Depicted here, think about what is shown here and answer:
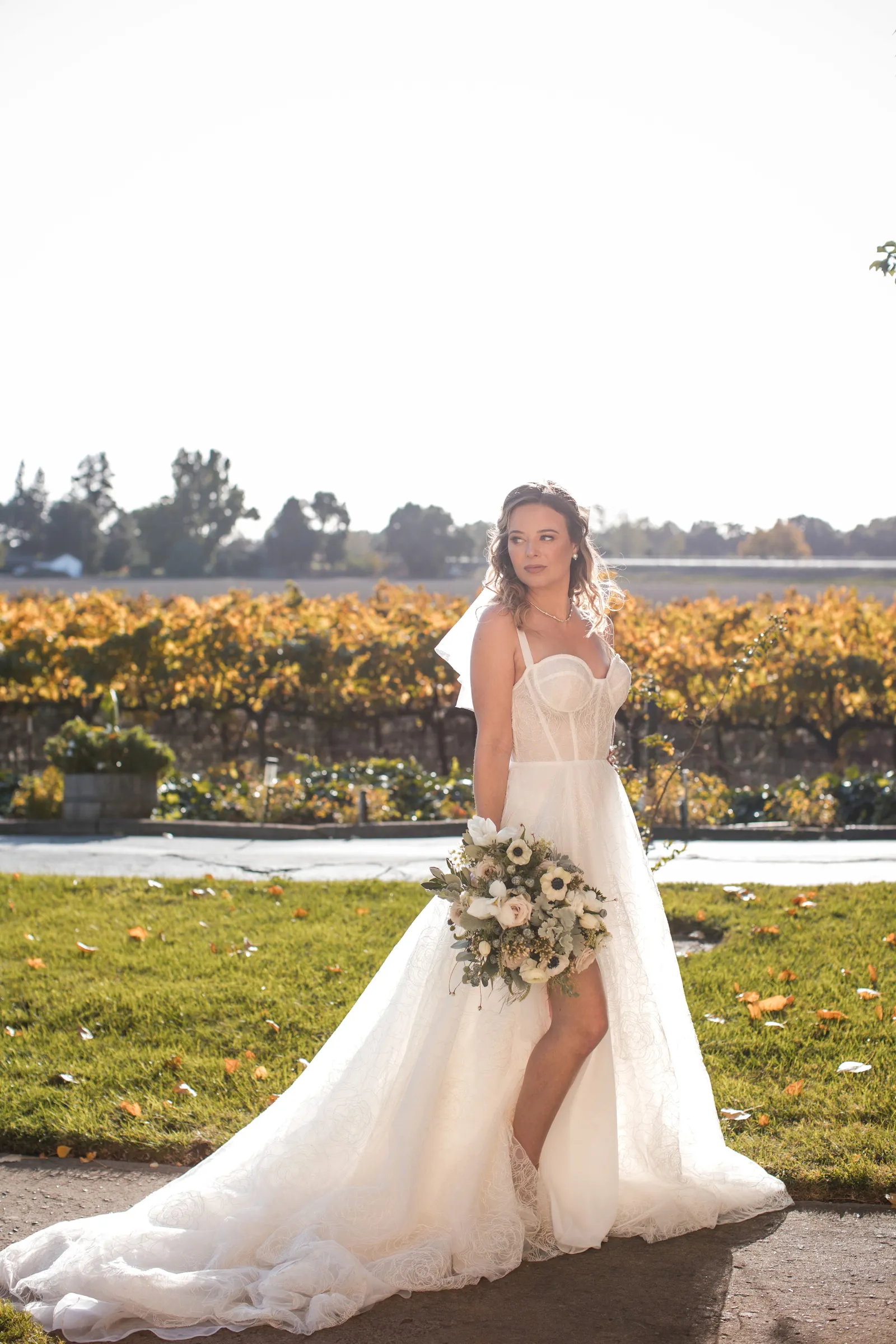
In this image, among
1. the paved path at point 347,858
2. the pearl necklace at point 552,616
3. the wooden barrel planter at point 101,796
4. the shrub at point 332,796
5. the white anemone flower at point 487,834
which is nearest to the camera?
the white anemone flower at point 487,834

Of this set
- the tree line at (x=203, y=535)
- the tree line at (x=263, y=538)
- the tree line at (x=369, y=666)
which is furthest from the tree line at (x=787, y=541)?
the tree line at (x=369, y=666)

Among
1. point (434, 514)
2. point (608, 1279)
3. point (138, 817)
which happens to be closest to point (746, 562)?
point (434, 514)

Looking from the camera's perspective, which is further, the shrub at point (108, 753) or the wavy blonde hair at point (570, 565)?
the shrub at point (108, 753)

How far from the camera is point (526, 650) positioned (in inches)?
136

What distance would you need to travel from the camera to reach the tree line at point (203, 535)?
55.2 metres

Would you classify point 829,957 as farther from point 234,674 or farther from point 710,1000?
point 234,674

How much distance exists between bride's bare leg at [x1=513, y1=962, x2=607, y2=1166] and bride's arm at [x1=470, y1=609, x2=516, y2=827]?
0.52 metres

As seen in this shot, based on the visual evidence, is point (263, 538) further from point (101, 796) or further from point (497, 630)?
point (497, 630)

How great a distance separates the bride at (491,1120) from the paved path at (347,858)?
5.04 m

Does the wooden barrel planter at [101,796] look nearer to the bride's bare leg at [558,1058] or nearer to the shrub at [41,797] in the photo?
the shrub at [41,797]

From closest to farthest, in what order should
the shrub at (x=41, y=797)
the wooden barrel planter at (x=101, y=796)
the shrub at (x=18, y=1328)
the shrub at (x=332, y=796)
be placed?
the shrub at (x=18, y=1328) < the wooden barrel planter at (x=101, y=796) < the shrub at (x=332, y=796) < the shrub at (x=41, y=797)

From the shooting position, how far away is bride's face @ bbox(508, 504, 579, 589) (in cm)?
351

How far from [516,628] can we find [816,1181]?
186cm

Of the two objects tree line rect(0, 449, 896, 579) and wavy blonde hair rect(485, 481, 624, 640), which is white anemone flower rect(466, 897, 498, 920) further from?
tree line rect(0, 449, 896, 579)
